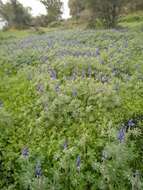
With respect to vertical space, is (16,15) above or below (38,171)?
below

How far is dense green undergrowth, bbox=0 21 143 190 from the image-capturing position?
203 inches

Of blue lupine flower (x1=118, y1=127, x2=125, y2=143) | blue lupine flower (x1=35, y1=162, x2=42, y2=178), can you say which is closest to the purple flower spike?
blue lupine flower (x1=118, y1=127, x2=125, y2=143)

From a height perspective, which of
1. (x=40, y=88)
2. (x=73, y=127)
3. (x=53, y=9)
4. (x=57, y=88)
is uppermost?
(x=57, y=88)

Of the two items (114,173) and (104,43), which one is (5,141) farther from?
(104,43)

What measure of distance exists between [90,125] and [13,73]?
5.46 m

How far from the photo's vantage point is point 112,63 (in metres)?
9.71

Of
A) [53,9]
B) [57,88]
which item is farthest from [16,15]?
[57,88]

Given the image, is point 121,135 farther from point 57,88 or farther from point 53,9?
point 53,9

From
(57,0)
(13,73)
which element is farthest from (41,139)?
(57,0)

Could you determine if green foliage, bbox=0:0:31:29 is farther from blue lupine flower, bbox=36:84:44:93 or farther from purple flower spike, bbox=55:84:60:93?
purple flower spike, bbox=55:84:60:93

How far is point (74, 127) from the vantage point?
6391mm

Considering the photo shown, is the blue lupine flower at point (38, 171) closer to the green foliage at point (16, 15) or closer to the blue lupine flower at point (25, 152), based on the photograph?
the blue lupine flower at point (25, 152)

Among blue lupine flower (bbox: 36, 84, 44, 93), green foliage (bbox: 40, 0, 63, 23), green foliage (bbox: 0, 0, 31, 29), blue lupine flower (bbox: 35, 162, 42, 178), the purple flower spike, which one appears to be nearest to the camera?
blue lupine flower (bbox: 35, 162, 42, 178)

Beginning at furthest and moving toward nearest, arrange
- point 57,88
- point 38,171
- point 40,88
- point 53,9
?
point 53,9 → point 40,88 → point 57,88 → point 38,171
